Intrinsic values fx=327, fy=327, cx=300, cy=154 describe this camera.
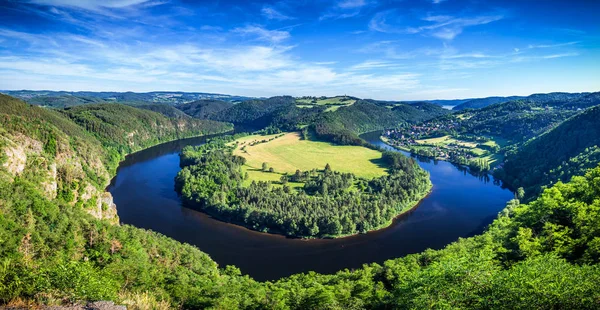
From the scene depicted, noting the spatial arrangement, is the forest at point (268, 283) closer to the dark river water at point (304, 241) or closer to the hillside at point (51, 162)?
the hillside at point (51, 162)

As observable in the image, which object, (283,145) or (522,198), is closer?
(522,198)

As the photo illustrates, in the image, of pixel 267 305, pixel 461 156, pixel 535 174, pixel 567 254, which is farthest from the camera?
pixel 461 156

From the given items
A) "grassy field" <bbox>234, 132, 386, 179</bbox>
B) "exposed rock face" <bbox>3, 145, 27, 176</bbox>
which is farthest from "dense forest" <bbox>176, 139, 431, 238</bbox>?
"exposed rock face" <bbox>3, 145, 27, 176</bbox>

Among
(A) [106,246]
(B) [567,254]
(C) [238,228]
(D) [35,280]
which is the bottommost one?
(C) [238,228]

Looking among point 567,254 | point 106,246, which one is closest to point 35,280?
point 106,246

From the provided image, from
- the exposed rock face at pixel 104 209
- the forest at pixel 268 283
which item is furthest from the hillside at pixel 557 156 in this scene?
the exposed rock face at pixel 104 209

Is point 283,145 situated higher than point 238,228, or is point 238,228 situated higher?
point 283,145

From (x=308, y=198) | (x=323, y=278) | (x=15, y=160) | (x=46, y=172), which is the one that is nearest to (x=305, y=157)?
(x=308, y=198)

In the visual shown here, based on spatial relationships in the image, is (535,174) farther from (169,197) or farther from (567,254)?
(169,197)
